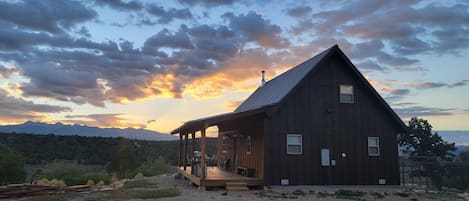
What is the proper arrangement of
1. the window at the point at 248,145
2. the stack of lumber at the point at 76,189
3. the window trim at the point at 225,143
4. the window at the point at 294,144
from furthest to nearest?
1. the window trim at the point at 225,143
2. the window at the point at 248,145
3. the window at the point at 294,144
4. the stack of lumber at the point at 76,189

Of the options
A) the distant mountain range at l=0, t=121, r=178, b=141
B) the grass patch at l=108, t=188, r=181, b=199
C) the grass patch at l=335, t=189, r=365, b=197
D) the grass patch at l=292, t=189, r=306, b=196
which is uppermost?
the distant mountain range at l=0, t=121, r=178, b=141

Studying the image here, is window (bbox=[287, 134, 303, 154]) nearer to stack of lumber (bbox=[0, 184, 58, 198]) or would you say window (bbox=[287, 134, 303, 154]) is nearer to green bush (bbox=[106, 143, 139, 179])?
stack of lumber (bbox=[0, 184, 58, 198])

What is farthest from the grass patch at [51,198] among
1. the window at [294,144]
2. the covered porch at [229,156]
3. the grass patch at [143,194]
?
the window at [294,144]

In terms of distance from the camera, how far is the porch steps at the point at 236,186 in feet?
47.2

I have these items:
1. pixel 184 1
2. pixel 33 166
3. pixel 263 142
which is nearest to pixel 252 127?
pixel 263 142

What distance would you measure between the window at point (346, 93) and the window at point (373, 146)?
76.4 inches

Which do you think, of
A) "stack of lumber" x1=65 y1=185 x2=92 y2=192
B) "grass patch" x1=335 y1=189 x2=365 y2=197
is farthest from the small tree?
"stack of lumber" x1=65 y1=185 x2=92 y2=192

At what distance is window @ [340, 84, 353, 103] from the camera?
1702cm

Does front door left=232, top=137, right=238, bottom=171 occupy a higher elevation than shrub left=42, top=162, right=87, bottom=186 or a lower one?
higher

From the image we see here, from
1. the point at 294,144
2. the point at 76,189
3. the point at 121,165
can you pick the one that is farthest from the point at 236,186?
the point at 121,165

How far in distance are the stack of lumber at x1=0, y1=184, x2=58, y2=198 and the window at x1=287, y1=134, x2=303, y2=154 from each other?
908cm

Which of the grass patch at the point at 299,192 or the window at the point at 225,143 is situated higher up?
the window at the point at 225,143

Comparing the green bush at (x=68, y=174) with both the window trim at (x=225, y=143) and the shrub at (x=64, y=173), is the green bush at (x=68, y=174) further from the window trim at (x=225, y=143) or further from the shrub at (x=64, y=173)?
the window trim at (x=225, y=143)

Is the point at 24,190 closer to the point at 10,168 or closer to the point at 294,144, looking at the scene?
the point at 10,168
